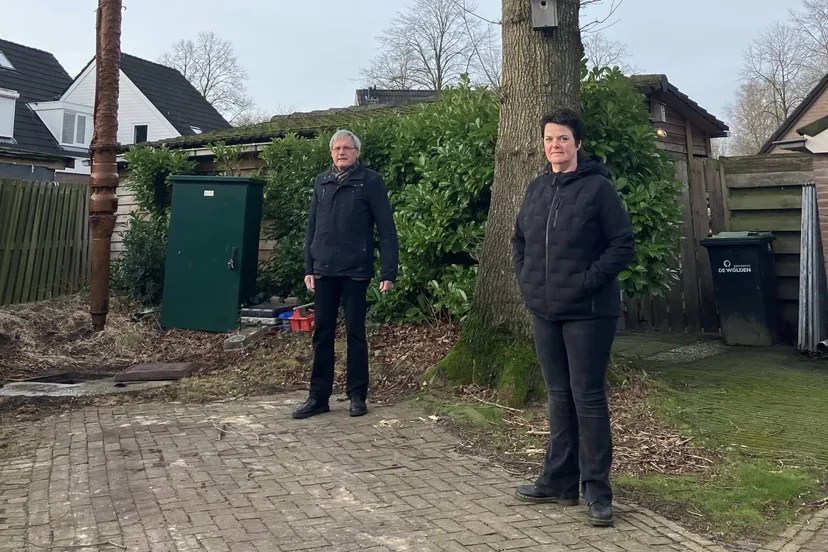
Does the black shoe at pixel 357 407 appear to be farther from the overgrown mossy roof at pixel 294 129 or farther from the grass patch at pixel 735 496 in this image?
the overgrown mossy roof at pixel 294 129

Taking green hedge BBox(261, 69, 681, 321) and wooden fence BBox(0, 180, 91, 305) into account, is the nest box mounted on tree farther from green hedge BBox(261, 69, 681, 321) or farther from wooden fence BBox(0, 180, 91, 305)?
wooden fence BBox(0, 180, 91, 305)

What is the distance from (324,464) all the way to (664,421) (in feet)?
7.62

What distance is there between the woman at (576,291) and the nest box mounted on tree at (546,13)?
2.50 meters

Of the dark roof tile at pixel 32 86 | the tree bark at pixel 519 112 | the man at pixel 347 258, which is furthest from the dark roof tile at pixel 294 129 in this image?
the dark roof tile at pixel 32 86

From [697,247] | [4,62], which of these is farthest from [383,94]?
[697,247]

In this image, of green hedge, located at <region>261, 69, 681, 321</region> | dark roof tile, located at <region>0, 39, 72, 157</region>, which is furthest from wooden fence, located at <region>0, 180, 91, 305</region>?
dark roof tile, located at <region>0, 39, 72, 157</region>

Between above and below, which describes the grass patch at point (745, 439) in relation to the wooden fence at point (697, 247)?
below

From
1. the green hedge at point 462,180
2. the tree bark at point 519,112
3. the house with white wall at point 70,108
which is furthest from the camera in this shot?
the house with white wall at point 70,108

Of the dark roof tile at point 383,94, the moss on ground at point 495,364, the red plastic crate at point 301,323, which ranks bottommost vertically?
the moss on ground at point 495,364

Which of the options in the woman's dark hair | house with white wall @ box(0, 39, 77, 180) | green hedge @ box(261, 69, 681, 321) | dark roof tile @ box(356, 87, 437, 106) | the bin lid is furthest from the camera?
dark roof tile @ box(356, 87, 437, 106)

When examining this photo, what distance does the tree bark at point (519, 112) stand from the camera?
19.9 feet

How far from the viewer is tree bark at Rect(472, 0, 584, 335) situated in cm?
605

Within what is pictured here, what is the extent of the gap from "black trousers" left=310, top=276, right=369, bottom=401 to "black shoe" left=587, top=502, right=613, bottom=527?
246 cm

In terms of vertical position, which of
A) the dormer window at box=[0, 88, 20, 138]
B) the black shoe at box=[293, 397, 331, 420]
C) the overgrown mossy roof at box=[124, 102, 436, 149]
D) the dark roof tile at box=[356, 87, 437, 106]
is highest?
the dark roof tile at box=[356, 87, 437, 106]
